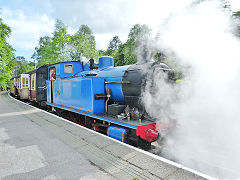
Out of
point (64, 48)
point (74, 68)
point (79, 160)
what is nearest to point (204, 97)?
point (79, 160)

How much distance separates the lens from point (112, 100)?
494 cm

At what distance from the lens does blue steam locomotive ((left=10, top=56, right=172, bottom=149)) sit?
145 inches

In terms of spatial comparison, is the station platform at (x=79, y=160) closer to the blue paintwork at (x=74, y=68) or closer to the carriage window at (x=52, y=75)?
the blue paintwork at (x=74, y=68)

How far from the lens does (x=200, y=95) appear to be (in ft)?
11.5

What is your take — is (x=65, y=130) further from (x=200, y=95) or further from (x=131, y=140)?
(x=200, y=95)

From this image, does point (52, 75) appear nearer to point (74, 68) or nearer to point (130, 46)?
point (74, 68)

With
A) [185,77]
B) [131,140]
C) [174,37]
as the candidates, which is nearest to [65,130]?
[131,140]

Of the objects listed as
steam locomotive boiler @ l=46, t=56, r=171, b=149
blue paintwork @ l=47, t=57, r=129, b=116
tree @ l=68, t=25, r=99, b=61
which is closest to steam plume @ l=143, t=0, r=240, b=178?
steam locomotive boiler @ l=46, t=56, r=171, b=149

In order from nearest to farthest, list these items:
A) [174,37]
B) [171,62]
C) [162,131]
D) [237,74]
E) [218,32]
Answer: [237,74]
[218,32]
[162,131]
[174,37]
[171,62]

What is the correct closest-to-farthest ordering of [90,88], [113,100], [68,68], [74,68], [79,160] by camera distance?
1. [79,160]
2. [90,88]
3. [113,100]
4. [68,68]
5. [74,68]

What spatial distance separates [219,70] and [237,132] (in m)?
1.44

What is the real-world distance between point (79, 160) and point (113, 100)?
234 centimetres

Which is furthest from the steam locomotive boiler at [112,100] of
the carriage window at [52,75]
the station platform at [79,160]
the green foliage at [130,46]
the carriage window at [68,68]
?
the green foliage at [130,46]

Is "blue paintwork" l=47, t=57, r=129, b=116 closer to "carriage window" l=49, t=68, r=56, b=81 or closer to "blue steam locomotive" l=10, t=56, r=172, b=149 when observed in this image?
"blue steam locomotive" l=10, t=56, r=172, b=149
